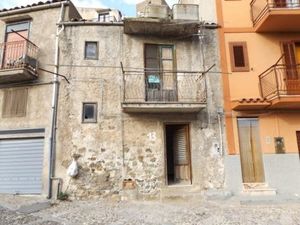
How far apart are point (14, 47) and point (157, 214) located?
29.1 feet

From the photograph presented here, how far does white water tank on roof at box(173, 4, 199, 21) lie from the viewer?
1127cm

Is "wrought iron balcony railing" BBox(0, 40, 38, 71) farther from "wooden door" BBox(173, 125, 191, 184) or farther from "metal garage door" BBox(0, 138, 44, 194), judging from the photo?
"wooden door" BBox(173, 125, 191, 184)

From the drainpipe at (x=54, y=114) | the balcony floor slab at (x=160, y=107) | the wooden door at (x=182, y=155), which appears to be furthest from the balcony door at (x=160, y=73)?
the drainpipe at (x=54, y=114)

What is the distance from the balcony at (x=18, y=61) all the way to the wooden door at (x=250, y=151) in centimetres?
851

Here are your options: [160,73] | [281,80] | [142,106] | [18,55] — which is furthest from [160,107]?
[18,55]

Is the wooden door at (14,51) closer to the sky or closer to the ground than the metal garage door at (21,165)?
closer to the sky

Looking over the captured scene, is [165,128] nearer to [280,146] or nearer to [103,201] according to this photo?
[103,201]

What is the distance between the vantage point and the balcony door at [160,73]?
10883 mm

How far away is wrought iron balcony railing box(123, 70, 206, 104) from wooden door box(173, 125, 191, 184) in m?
1.32

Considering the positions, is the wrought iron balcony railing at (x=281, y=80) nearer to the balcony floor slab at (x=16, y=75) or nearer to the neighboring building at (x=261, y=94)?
the neighboring building at (x=261, y=94)

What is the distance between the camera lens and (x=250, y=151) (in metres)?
10.5

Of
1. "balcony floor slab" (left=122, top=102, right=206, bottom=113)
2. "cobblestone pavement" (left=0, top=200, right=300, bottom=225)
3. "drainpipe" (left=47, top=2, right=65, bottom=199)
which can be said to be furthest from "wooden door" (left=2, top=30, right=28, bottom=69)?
"cobblestone pavement" (left=0, top=200, right=300, bottom=225)

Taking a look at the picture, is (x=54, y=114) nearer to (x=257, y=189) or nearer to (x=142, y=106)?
(x=142, y=106)

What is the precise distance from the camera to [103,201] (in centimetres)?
943
